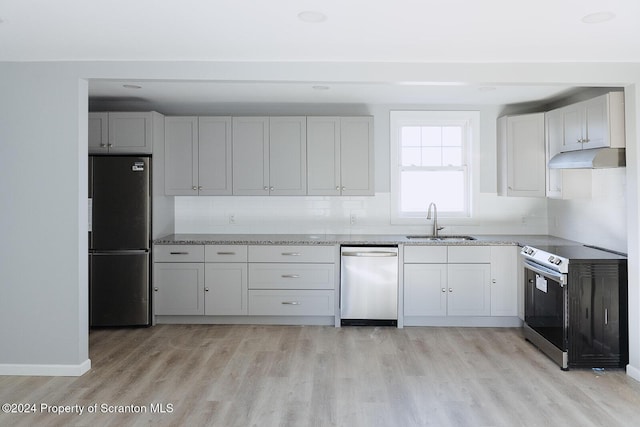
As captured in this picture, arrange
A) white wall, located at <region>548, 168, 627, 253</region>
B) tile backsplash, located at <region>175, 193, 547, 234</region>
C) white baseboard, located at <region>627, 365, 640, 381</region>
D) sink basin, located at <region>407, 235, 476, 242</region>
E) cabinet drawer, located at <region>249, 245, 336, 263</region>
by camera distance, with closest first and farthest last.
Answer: white baseboard, located at <region>627, 365, 640, 381</region>, white wall, located at <region>548, 168, 627, 253</region>, cabinet drawer, located at <region>249, 245, 336, 263</region>, sink basin, located at <region>407, 235, 476, 242</region>, tile backsplash, located at <region>175, 193, 547, 234</region>

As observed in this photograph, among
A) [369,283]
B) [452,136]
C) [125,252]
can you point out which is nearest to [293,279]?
[369,283]

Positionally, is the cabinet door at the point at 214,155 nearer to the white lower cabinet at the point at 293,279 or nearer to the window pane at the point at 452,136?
the white lower cabinet at the point at 293,279

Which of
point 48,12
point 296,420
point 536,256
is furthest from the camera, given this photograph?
point 536,256

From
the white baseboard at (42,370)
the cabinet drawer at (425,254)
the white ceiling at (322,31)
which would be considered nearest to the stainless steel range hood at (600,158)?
the white ceiling at (322,31)

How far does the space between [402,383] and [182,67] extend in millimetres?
2775

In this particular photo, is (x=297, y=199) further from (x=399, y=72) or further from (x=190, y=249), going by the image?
(x=399, y=72)

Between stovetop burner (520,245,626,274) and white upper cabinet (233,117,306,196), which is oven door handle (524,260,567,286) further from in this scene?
white upper cabinet (233,117,306,196)

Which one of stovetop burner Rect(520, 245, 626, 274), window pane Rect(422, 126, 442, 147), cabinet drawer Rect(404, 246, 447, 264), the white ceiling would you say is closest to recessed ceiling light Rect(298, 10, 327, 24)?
the white ceiling

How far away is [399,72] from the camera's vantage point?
3590mm

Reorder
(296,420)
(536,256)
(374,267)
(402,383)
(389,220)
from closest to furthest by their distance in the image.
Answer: (296,420), (402,383), (536,256), (374,267), (389,220)

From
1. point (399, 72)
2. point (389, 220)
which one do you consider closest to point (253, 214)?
point (389, 220)

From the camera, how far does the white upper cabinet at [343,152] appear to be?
511cm

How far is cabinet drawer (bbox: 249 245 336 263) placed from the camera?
4828 mm

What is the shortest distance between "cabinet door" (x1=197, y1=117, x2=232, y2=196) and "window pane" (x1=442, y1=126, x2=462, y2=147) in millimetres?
2389
